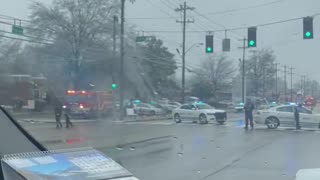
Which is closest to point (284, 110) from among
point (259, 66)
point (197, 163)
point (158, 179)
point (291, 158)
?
point (291, 158)

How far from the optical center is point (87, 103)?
42.8 m

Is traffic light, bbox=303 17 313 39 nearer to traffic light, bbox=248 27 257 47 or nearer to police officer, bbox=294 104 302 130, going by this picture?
traffic light, bbox=248 27 257 47

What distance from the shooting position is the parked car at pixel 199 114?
3494 centimetres

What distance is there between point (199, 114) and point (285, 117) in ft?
24.7

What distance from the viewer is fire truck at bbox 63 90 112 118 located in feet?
137

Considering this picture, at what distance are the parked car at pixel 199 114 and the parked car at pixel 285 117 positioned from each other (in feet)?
16.0

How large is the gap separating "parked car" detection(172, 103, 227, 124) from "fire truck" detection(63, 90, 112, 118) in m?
8.32

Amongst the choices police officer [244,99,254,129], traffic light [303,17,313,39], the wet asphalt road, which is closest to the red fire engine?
police officer [244,99,254,129]

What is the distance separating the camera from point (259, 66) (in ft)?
340

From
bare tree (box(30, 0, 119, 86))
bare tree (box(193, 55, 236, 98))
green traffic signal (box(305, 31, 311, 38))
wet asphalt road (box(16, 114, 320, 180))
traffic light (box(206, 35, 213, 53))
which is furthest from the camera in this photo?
bare tree (box(193, 55, 236, 98))

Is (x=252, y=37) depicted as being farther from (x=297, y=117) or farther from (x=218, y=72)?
(x=218, y=72)

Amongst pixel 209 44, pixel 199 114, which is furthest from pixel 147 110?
pixel 209 44

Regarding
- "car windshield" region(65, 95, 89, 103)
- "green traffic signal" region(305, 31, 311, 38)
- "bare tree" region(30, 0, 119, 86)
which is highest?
"bare tree" region(30, 0, 119, 86)

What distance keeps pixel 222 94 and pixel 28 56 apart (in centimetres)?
5070
